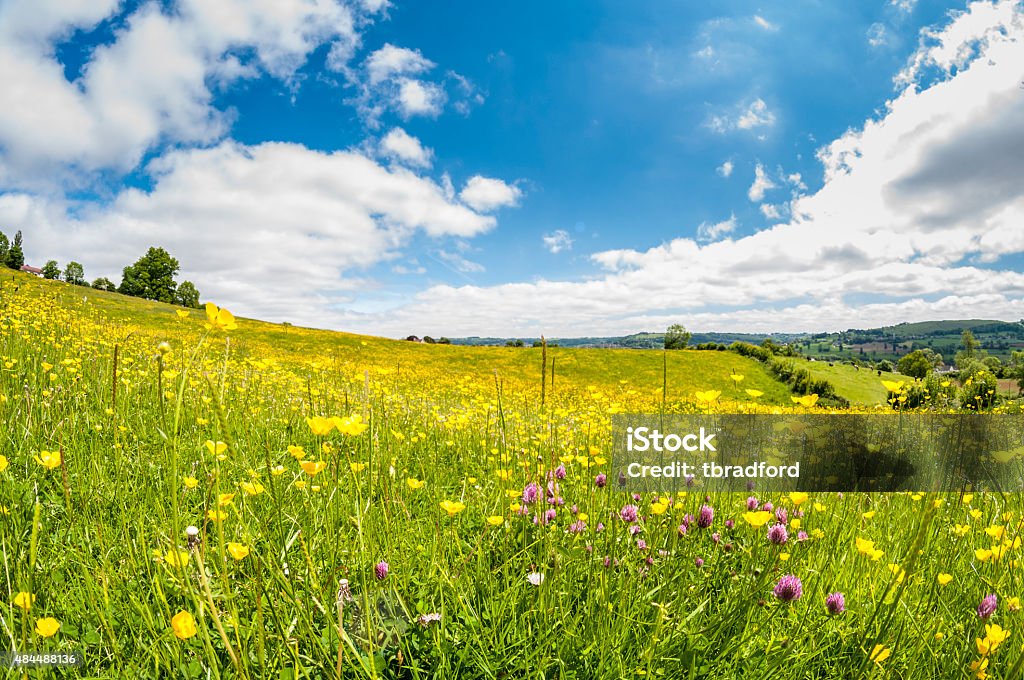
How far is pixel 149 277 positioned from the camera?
7494 cm

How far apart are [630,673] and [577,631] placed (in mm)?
224

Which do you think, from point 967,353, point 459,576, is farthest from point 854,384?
point 459,576

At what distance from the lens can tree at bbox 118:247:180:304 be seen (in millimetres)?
75062

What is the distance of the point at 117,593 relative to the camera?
2174 mm

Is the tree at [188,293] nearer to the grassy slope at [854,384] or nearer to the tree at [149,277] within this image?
the tree at [149,277]

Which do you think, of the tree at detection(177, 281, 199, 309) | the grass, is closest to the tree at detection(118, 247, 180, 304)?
the tree at detection(177, 281, 199, 309)

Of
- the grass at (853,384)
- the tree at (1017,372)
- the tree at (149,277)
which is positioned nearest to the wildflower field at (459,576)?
the tree at (1017,372)

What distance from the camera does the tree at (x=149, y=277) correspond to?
75.1 metres

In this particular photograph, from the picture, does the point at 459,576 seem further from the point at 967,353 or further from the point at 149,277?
the point at 149,277

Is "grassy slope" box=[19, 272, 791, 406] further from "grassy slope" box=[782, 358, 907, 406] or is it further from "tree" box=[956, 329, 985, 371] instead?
"tree" box=[956, 329, 985, 371]

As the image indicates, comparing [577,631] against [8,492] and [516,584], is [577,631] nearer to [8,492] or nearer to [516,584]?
[516,584]
